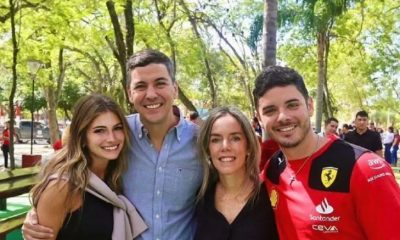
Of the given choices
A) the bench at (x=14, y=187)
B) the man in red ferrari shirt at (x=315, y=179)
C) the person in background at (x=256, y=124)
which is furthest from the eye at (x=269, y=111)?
the bench at (x=14, y=187)

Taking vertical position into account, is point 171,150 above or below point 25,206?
above

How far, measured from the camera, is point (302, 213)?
246cm

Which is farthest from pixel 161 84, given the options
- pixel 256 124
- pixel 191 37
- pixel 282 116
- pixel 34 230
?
pixel 191 37

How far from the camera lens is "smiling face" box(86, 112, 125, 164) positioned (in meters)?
3.03

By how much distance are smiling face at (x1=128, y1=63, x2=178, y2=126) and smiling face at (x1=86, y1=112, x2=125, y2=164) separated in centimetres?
21

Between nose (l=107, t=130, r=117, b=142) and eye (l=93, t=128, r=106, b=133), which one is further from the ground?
eye (l=93, t=128, r=106, b=133)

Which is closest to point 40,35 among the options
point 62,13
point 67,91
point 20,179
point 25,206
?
point 62,13

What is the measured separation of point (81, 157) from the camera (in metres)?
3.00

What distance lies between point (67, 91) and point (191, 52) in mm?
20998

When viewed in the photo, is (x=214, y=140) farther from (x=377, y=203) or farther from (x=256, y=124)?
(x=256, y=124)

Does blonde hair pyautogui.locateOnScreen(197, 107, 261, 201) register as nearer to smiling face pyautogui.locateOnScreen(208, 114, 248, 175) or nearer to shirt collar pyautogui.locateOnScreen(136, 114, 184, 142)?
smiling face pyautogui.locateOnScreen(208, 114, 248, 175)

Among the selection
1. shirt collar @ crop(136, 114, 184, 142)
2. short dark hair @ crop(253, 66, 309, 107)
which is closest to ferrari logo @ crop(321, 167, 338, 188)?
short dark hair @ crop(253, 66, 309, 107)

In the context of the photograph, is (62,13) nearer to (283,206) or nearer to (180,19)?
(180,19)

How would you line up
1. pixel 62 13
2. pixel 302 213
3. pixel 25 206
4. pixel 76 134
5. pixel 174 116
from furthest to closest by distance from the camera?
pixel 62 13
pixel 25 206
pixel 174 116
pixel 76 134
pixel 302 213
